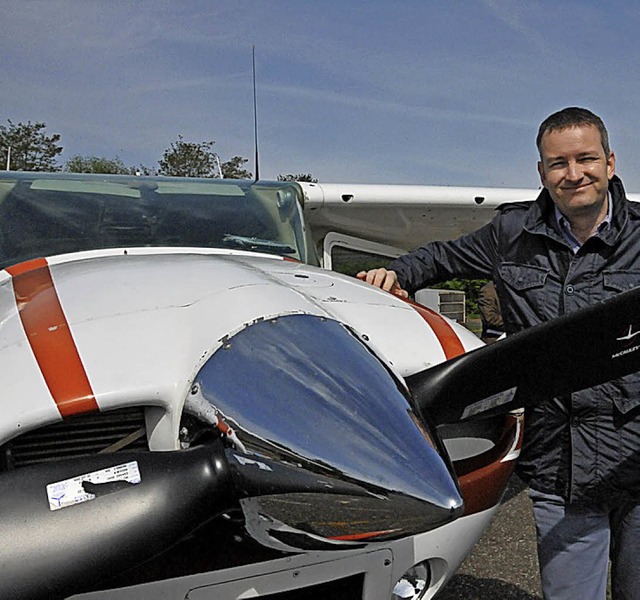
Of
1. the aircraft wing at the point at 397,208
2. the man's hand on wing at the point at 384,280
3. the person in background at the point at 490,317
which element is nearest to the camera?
the man's hand on wing at the point at 384,280

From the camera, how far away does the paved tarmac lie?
361cm

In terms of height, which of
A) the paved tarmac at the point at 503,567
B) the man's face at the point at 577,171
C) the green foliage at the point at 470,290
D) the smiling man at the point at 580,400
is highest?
the man's face at the point at 577,171

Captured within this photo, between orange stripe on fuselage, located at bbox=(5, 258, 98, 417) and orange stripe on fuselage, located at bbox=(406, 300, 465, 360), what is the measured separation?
95 centimetres

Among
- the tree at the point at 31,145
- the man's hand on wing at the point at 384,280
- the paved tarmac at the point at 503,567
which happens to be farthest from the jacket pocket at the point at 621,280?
the tree at the point at 31,145

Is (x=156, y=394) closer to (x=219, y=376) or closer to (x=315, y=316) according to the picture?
(x=219, y=376)

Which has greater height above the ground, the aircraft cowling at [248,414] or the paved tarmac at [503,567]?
the aircraft cowling at [248,414]

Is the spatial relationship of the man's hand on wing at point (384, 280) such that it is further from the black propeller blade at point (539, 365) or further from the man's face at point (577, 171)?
the black propeller blade at point (539, 365)

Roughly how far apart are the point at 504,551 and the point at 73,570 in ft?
10.6

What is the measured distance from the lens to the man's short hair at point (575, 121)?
7.97 ft

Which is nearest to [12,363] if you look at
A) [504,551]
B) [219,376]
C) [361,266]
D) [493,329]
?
[219,376]

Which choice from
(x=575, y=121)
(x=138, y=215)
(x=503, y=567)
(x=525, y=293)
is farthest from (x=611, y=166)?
(x=503, y=567)

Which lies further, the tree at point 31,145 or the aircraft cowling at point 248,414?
the tree at point 31,145

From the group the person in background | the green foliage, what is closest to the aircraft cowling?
the person in background

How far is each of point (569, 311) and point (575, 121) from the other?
0.61 metres
